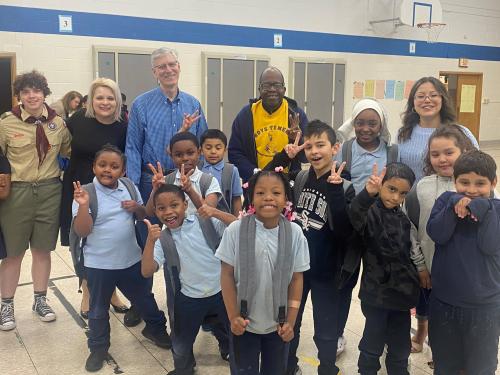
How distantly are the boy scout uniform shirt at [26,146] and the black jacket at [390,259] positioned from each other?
1892mm

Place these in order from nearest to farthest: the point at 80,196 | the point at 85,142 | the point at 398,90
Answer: the point at 80,196 → the point at 85,142 → the point at 398,90

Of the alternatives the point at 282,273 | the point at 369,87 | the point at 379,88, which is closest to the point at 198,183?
the point at 282,273

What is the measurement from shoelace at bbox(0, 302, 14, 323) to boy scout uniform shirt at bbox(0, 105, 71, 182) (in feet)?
2.67

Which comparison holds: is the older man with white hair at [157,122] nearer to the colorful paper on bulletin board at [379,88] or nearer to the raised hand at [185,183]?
the raised hand at [185,183]

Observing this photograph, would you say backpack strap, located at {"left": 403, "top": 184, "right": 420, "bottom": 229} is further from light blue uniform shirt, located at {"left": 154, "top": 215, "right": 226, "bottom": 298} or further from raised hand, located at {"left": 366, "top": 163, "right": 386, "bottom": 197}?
light blue uniform shirt, located at {"left": 154, "top": 215, "right": 226, "bottom": 298}

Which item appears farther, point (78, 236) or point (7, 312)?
point (7, 312)

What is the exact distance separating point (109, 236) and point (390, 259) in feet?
4.55

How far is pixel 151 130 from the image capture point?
2787mm

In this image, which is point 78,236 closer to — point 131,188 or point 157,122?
point 131,188

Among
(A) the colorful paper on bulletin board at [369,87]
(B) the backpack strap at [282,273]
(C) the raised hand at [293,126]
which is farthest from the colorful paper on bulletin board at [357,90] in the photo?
(B) the backpack strap at [282,273]

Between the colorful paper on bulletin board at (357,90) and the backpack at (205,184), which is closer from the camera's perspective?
the backpack at (205,184)

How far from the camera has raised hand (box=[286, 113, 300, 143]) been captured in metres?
2.71

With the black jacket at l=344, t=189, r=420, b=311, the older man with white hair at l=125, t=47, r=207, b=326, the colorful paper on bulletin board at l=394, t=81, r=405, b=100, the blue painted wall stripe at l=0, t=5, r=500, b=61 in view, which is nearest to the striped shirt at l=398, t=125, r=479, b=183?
the black jacket at l=344, t=189, r=420, b=311

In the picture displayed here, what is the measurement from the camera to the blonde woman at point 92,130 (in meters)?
2.77
